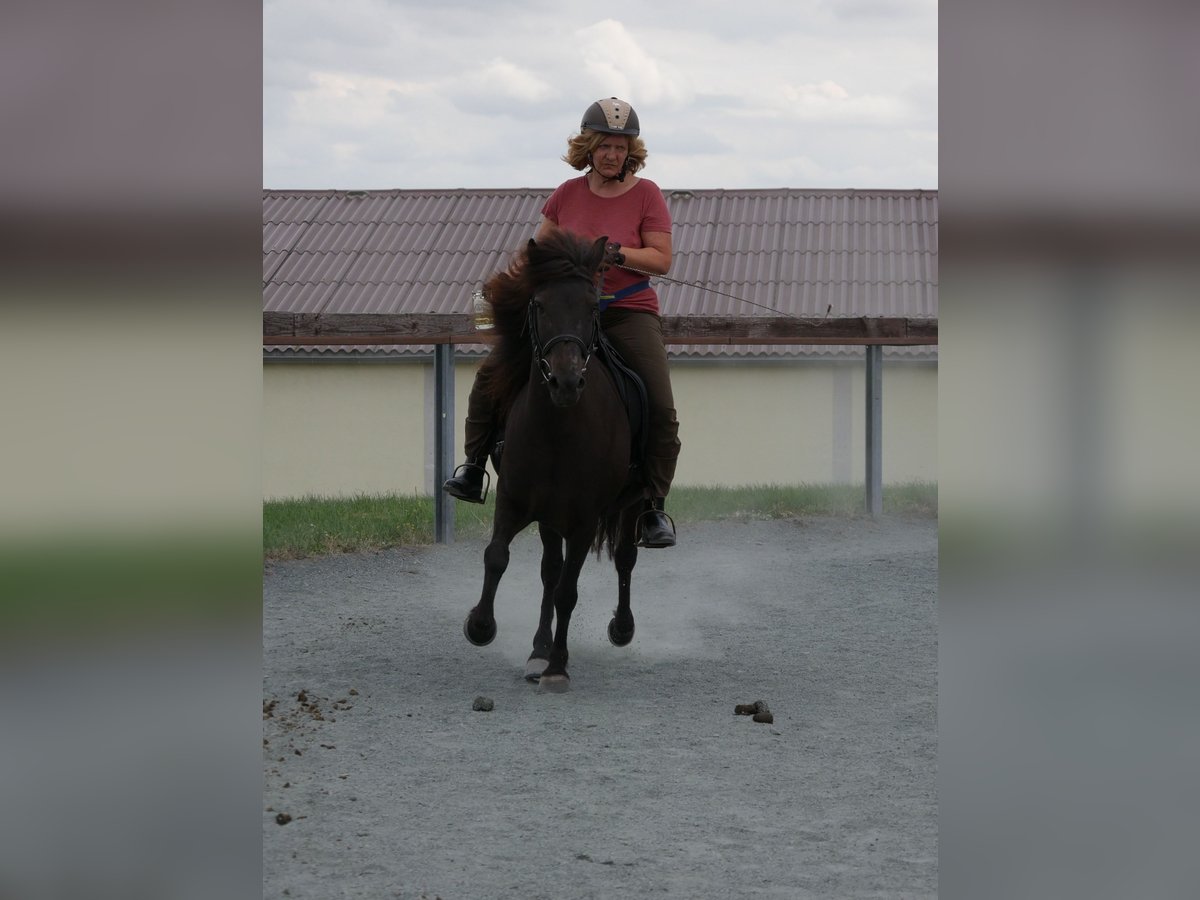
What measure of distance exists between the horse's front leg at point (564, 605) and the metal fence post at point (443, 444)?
5.29 metres

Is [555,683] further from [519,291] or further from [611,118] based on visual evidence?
[611,118]

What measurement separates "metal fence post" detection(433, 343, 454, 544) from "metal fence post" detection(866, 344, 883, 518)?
439 cm

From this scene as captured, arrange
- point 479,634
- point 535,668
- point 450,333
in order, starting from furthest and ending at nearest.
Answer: point 450,333 → point 535,668 → point 479,634

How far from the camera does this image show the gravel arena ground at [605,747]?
3.39 metres

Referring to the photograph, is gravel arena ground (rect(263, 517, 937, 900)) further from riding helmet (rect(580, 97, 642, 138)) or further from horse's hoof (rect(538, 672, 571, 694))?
riding helmet (rect(580, 97, 642, 138))

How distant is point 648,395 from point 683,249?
1627 centimetres

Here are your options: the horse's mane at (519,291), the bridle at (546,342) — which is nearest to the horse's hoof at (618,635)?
the horse's mane at (519,291)

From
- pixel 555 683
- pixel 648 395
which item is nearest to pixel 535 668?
pixel 555 683

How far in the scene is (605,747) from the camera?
481 centimetres

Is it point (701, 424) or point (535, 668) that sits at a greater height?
point (701, 424)

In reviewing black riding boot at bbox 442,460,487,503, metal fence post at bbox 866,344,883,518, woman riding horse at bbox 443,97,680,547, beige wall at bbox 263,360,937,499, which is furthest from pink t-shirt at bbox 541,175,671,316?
beige wall at bbox 263,360,937,499

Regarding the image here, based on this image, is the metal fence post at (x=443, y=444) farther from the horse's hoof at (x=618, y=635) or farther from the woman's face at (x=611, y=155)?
the woman's face at (x=611, y=155)

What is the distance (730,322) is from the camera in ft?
39.1
